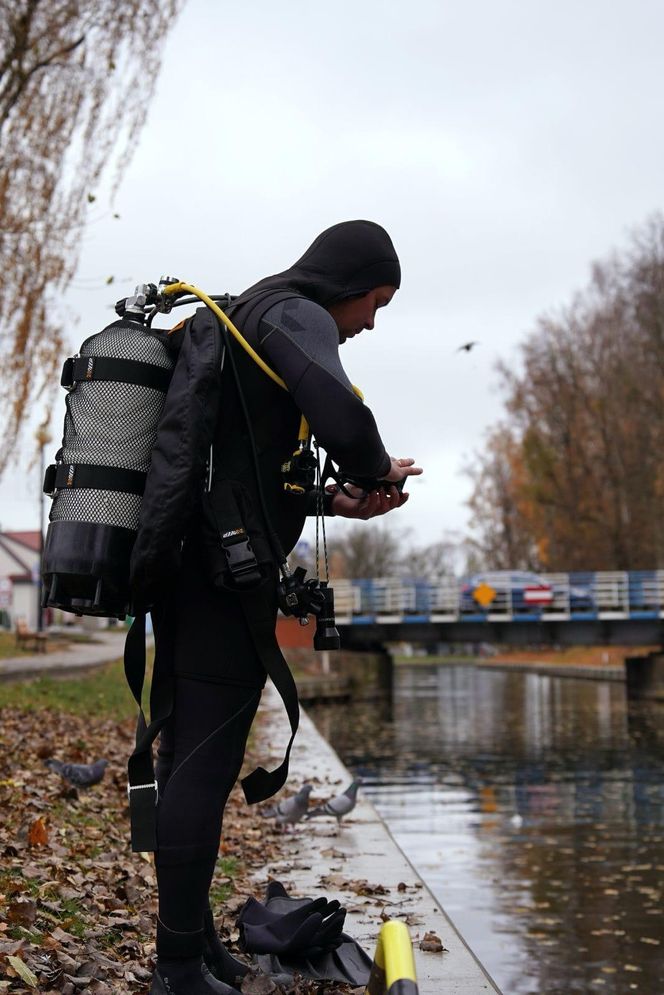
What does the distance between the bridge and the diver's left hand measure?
34.7 metres

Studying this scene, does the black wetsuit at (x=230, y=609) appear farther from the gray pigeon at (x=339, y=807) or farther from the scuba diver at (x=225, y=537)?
the gray pigeon at (x=339, y=807)

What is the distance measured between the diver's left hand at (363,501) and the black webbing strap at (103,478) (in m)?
0.60

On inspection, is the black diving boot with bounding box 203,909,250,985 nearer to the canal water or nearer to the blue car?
the canal water

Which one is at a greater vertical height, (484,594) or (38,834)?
(484,594)

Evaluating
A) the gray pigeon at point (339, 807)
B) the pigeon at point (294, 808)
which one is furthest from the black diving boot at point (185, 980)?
the gray pigeon at point (339, 807)

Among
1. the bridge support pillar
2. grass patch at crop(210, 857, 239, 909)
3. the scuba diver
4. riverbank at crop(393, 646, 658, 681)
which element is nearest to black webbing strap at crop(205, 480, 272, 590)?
the scuba diver

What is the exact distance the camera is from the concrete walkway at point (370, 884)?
411 centimetres

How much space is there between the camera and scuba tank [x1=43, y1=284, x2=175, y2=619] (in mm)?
3195

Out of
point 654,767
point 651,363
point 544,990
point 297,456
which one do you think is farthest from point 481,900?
point 651,363

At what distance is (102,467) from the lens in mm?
3246

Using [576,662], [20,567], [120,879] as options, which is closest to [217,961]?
[120,879]

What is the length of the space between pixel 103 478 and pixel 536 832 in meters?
9.11

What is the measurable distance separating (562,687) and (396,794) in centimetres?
3305

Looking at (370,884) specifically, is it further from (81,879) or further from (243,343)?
(243,343)
